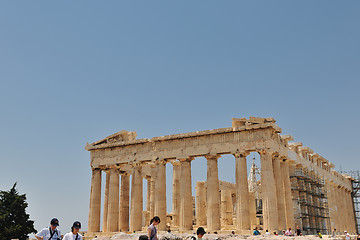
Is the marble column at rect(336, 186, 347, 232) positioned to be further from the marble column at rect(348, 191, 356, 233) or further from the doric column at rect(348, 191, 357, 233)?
the marble column at rect(348, 191, 356, 233)

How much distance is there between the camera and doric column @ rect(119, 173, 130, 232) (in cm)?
3825

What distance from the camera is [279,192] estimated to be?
3225 centimetres

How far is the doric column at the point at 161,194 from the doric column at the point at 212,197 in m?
Result: 4.22

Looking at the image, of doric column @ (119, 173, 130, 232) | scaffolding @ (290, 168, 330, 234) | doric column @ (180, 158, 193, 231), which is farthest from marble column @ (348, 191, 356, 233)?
doric column @ (119, 173, 130, 232)

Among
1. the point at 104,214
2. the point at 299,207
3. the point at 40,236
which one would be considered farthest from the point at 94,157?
the point at 40,236

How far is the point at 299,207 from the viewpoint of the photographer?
3597 centimetres

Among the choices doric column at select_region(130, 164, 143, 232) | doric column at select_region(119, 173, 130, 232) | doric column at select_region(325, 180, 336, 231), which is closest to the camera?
doric column at select_region(130, 164, 143, 232)

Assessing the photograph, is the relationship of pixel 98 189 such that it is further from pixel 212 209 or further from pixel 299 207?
pixel 299 207

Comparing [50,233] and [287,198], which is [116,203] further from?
[50,233]

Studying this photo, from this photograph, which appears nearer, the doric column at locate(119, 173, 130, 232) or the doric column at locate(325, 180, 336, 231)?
the doric column at locate(119, 173, 130, 232)

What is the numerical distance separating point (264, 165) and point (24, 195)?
79.2ft

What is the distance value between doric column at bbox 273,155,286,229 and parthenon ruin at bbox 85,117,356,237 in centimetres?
8

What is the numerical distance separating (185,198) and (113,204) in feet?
25.9

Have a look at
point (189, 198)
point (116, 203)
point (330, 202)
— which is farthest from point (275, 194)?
point (330, 202)
